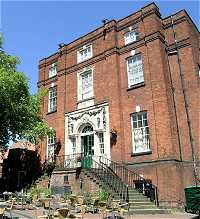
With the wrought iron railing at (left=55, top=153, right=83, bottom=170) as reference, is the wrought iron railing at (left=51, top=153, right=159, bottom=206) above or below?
below

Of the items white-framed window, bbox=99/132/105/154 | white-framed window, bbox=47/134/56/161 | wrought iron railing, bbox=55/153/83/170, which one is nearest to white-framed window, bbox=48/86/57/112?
white-framed window, bbox=47/134/56/161

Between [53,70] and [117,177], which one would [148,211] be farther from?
[53,70]

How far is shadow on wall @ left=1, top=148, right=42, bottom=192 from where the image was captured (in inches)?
952

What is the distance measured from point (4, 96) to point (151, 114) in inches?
337

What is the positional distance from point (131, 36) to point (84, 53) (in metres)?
4.30

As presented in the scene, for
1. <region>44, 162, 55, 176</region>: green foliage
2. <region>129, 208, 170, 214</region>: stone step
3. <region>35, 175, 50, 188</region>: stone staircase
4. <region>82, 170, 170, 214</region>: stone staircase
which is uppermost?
<region>44, 162, 55, 176</region>: green foliage

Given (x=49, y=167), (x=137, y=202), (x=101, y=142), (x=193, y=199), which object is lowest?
(x=137, y=202)

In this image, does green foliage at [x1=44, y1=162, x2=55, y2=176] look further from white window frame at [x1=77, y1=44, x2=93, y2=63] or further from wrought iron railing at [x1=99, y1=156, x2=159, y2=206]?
white window frame at [x1=77, y1=44, x2=93, y2=63]

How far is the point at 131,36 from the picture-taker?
21.8m

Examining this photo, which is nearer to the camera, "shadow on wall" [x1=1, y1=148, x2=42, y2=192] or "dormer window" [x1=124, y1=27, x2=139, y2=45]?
Result: "dormer window" [x1=124, y1=27, x2=139, y2=45]

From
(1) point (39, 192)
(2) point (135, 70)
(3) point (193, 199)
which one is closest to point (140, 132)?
(2) point (135, 70)

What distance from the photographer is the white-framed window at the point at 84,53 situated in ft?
78.6

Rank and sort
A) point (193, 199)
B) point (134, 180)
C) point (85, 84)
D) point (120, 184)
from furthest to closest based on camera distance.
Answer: point (85, 84), point (134, 180), point (120, 184), point (193, 199)

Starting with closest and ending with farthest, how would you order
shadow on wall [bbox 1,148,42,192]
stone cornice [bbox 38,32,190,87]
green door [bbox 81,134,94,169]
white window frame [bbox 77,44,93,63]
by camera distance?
1. stone cornice [bbox 38,32,190,87]
2. green door [bbox 81,134,94,169]
3. white window frame [bbox 77,44,93,63]
4. shadow on wall [bbox 1,148,42,192]
